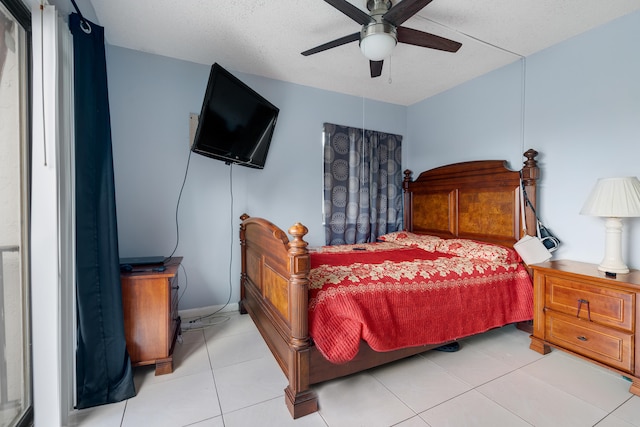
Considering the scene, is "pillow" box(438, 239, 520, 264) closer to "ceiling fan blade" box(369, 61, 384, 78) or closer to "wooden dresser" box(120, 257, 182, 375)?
"ceiling fan blade" box(369, 61, 384, 78)

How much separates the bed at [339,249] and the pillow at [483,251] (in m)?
0.14

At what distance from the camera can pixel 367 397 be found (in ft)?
5.35

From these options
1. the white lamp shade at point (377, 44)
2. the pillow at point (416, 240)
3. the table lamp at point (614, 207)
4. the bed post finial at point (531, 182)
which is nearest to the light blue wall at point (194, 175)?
the pillow at point (416, 240)

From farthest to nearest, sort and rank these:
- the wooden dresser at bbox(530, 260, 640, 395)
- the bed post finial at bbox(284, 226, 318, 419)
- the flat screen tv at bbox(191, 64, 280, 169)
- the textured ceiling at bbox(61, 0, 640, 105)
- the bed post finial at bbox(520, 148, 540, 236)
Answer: the bed post finial at bbox(520, 148, 540, 236), the flat screen tv at bbox(191, 64, 280, 169), the textured ceiling at bbox(61, 0, 640, 105), the wooden dresser at bbox(530, 260, 640, 395), the bed post finial at bbox(284, 226, 318, 419)

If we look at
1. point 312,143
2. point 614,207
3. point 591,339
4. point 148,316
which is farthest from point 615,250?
point 148,316

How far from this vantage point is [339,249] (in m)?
2.93

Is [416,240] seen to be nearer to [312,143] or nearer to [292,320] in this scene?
[312,143]

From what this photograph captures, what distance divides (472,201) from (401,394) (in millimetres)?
2133

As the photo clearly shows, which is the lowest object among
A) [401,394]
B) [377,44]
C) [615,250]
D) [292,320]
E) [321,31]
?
[401,394]

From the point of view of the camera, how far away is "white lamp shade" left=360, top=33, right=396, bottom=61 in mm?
1716

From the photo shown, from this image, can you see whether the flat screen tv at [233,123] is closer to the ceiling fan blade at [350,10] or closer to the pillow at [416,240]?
the ceiling fan blade at [350,10]

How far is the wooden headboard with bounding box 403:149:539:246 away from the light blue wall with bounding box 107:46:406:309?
130 cm

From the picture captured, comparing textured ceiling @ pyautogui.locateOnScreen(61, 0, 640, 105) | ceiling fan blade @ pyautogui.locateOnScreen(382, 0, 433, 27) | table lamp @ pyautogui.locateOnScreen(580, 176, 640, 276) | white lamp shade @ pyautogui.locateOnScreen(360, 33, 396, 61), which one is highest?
textured ceiling @ pyautogui.locateOnScreen(61, 0, 640, 105)

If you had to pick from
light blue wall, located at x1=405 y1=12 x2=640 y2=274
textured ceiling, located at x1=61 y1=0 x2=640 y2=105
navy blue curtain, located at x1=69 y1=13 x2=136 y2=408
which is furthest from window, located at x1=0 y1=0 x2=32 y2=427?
light blue wall, located at x1=405 y1=12 x2=640 y2=274
